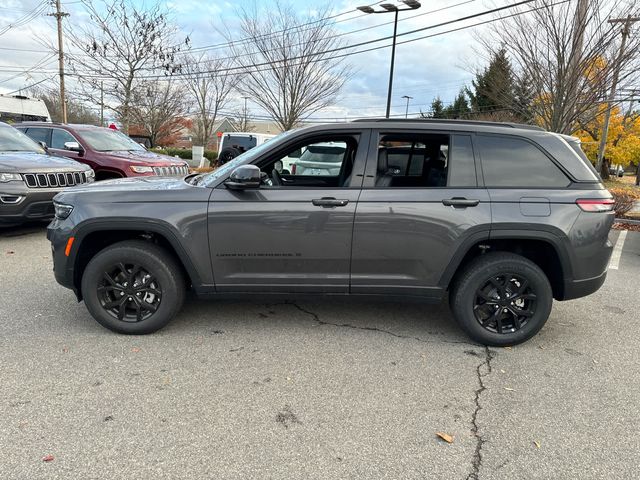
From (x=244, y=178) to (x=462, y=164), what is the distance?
5.61 ft

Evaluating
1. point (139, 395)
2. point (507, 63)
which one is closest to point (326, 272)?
point (139, 395)

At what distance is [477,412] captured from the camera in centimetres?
275

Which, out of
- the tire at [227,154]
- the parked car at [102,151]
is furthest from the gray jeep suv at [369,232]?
the tire at [227,154]

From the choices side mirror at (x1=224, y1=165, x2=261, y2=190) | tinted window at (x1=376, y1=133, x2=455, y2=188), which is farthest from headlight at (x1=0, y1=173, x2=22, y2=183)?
tinted window at (x1=376, y1=133, x2=455, y2=188)

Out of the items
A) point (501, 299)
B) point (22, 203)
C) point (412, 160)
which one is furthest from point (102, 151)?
point (501, 299)

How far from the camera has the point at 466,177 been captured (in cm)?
349

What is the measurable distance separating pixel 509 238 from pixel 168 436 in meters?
2.74

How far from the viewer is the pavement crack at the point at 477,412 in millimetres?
2273

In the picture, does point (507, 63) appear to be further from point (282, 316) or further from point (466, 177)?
point (282, 316)

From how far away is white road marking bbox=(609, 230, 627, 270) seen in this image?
649 cm

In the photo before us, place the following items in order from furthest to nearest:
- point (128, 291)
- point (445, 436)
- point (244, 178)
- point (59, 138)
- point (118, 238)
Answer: point (59, 138) → point (118, 238) → point (128, 291) → point (244, 178) → point (445, 436)

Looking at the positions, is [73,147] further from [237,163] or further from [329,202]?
[329,202]

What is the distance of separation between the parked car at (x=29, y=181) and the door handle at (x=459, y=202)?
19.2 ft

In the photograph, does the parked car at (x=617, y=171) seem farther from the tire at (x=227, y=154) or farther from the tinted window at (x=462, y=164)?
the tinted window at (x=462, y=164)
